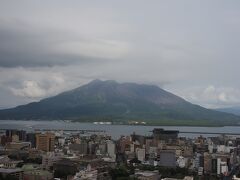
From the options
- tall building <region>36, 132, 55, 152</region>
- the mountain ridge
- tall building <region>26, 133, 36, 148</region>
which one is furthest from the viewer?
the mountain ridge

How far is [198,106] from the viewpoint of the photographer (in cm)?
7375

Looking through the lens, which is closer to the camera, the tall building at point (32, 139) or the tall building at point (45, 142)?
the tall building at point (45, 142)

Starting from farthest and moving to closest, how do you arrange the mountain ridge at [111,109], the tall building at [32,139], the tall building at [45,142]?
the mountain ridge at [111,109], the tall building at [32,139], the tall building at [45,142]

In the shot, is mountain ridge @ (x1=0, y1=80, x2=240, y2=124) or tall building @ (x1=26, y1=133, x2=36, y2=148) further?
mountain ridge @ (x1=0, y1=80, x2=240, y2=124)

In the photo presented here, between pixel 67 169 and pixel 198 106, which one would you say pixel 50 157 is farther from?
pixel 198 106

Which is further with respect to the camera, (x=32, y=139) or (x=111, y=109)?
(x=111, y=109)

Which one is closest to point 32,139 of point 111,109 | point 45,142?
point 45,142

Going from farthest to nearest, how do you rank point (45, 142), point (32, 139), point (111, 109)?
1. point (111, 109)
2. point (32, 139)
3. point (45, 142)

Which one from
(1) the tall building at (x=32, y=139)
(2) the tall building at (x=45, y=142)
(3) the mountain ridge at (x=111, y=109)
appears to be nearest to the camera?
(2) the tall building at (x=45, y=142)

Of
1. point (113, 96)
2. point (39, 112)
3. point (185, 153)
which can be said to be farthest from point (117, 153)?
point (39, 112)

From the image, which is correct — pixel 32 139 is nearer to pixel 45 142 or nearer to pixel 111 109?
pixel 45 142

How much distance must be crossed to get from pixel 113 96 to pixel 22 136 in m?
43.1

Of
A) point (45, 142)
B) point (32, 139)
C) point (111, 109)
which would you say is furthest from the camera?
point (111, 109)

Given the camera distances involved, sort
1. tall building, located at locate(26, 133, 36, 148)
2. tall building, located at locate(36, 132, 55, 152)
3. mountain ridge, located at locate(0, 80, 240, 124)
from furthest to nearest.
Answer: mountain ridge, located at locate(0, 80, 240, 124) < tall building, located at locate(26, 133, 36, 148) < tall building, located at locate(36, 132, 55, 152)
